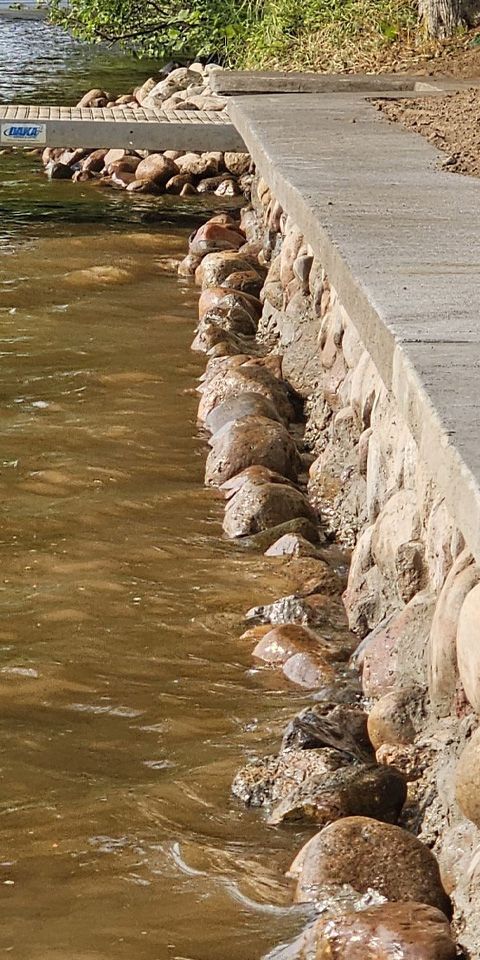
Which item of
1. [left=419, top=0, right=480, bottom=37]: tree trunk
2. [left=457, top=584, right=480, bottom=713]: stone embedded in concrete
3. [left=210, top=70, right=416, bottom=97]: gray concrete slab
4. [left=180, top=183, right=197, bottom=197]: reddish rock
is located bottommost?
[left=180, top=183, right=197, bottom=197]: reddish rock

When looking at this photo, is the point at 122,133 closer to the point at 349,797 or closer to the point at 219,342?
the point at 219,342

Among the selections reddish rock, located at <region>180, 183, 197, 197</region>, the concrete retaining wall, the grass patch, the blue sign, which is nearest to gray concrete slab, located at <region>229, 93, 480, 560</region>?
the concrete retaining wall

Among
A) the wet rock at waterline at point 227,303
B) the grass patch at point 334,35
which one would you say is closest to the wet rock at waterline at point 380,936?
the wet rock at waterline at point 227,303

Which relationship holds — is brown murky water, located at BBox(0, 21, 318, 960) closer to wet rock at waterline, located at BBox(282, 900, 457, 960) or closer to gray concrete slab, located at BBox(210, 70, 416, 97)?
wet rock at waterline, located at BBox(282, 900, 457, 960)

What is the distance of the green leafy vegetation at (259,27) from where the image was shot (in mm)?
12538

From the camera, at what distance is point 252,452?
5363mm

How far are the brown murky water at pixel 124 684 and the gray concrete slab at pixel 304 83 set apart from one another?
3.62 m

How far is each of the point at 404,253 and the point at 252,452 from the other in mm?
1120

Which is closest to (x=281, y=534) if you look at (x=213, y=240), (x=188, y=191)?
(x=213, y=240)

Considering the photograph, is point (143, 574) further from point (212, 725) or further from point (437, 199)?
point (437, 199)

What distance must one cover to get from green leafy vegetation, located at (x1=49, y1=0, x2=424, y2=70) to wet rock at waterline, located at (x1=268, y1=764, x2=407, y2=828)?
30.8ft

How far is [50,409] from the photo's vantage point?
6.30 metres

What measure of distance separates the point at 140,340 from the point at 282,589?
3.27 m

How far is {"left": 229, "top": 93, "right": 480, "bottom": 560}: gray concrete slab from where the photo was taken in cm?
295
